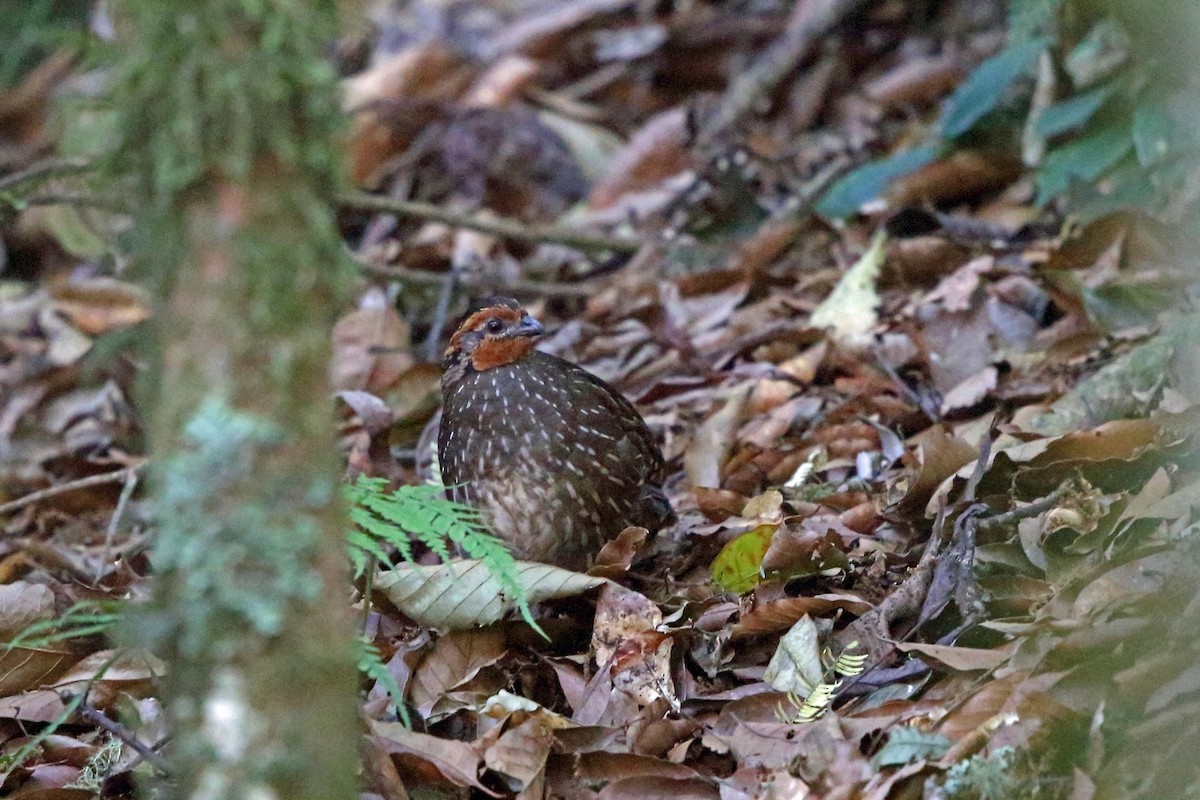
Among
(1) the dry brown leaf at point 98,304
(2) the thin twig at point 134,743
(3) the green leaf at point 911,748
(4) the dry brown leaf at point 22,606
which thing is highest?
(2) the thin twig at point 134,743

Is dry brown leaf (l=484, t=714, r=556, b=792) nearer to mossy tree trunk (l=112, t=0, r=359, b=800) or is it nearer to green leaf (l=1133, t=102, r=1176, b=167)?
mossy tree trunk (l=112, t=0, r=359, b=800)

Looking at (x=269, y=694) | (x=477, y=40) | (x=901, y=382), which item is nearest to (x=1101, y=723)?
(x=269, y=694)

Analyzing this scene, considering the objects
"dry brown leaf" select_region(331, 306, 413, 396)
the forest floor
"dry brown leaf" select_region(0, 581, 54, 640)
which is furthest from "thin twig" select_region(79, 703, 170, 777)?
"dry brown leaf" select_region(331, 306, 413, 396)

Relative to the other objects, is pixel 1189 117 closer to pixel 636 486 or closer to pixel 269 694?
pixel 636 486

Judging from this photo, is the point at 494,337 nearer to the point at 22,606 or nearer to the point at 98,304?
the point at 22,606

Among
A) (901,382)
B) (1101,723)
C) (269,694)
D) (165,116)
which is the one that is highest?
(165,116)

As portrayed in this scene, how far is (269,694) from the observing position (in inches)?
76.2

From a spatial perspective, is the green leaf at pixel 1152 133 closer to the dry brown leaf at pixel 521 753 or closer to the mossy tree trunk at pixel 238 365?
the dry brown leaf at pixel 521 753

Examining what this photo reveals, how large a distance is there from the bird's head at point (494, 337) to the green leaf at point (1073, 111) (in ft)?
7.56

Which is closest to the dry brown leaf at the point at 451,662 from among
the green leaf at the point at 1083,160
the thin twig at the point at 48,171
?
the thin twig at the point at 48,171

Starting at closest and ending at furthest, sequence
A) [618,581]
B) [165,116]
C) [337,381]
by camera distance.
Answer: [165,116] < [618,581] < [337,381]

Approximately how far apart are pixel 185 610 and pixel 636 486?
7.09 ft

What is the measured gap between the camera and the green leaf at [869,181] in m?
5.62

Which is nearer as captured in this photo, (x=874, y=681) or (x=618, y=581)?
(x=874, y=681)
